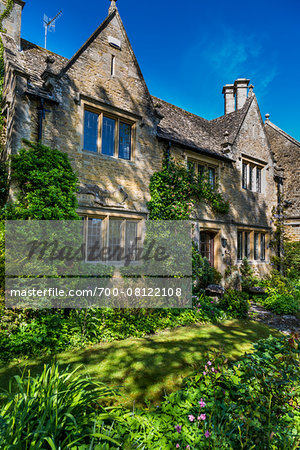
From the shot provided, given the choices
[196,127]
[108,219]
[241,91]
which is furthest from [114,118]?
[241,91]

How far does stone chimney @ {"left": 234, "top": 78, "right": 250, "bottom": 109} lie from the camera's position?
51.9 ft

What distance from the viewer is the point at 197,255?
1021 centimetres

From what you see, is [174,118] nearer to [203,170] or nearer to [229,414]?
[203,170]

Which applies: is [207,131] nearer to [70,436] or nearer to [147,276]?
[147,276]

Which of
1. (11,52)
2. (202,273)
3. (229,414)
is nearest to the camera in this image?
(229,414)

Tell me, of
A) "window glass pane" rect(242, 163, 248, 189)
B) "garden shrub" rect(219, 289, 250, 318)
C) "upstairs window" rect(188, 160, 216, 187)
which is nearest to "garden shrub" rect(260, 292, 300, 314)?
"garden shrub" rect(219, 289, 250, 318)

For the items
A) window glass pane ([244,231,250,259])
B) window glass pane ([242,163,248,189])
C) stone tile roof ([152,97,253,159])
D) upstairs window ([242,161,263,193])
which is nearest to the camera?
stone tile roof ([152,97,253,159])

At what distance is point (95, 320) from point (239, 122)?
1282 cm

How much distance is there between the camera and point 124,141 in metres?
9.25

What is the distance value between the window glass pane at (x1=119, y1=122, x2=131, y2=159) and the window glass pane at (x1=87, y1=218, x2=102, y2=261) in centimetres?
270

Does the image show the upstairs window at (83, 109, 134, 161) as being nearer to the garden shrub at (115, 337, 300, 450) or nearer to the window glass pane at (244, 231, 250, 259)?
the garden shrub at (115, 337, 300, 450)

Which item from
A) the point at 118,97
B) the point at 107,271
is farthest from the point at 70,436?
the point at 118,97

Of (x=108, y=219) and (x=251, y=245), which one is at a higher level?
(x=108, y=219)

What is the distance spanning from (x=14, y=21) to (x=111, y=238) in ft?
27.6
